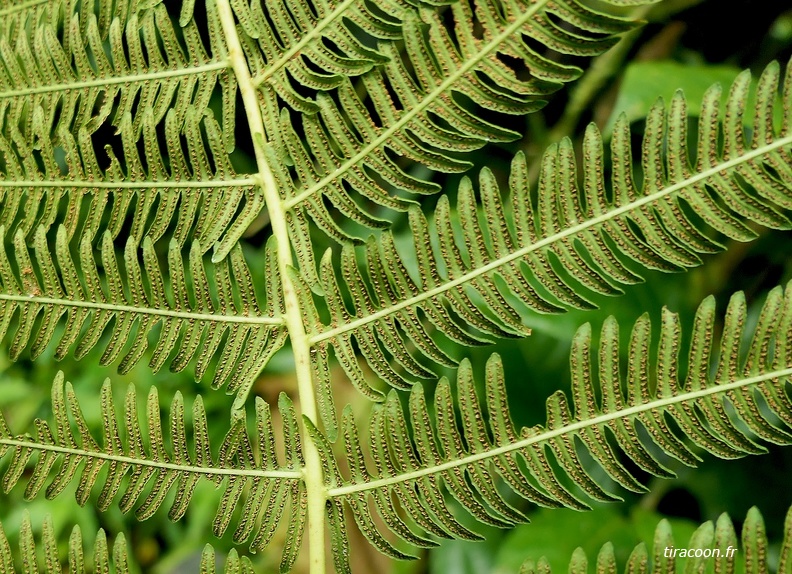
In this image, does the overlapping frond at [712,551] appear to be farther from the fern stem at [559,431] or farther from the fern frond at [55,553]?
the fern frond at [55,553]

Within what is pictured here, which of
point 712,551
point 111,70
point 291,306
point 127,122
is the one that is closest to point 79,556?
point 291,306

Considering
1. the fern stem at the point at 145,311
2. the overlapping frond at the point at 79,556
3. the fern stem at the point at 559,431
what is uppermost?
the fern stem at the point at 145,311

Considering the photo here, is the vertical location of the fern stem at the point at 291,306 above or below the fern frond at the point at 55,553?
above

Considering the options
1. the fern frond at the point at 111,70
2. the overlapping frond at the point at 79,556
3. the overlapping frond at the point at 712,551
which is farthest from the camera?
the fern frond at the point at 111,70

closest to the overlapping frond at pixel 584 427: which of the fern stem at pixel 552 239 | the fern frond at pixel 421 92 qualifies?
the fern stem at pixel 552 239

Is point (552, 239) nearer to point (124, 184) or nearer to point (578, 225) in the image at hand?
point (578, 225)

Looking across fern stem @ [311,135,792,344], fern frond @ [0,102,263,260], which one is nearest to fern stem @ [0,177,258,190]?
fern frond @ [0,102,263,260]

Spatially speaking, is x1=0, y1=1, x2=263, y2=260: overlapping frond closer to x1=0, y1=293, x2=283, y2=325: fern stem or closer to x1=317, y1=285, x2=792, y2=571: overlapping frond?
x1=0, y1=293, x2=283, y2=325: fern stem
